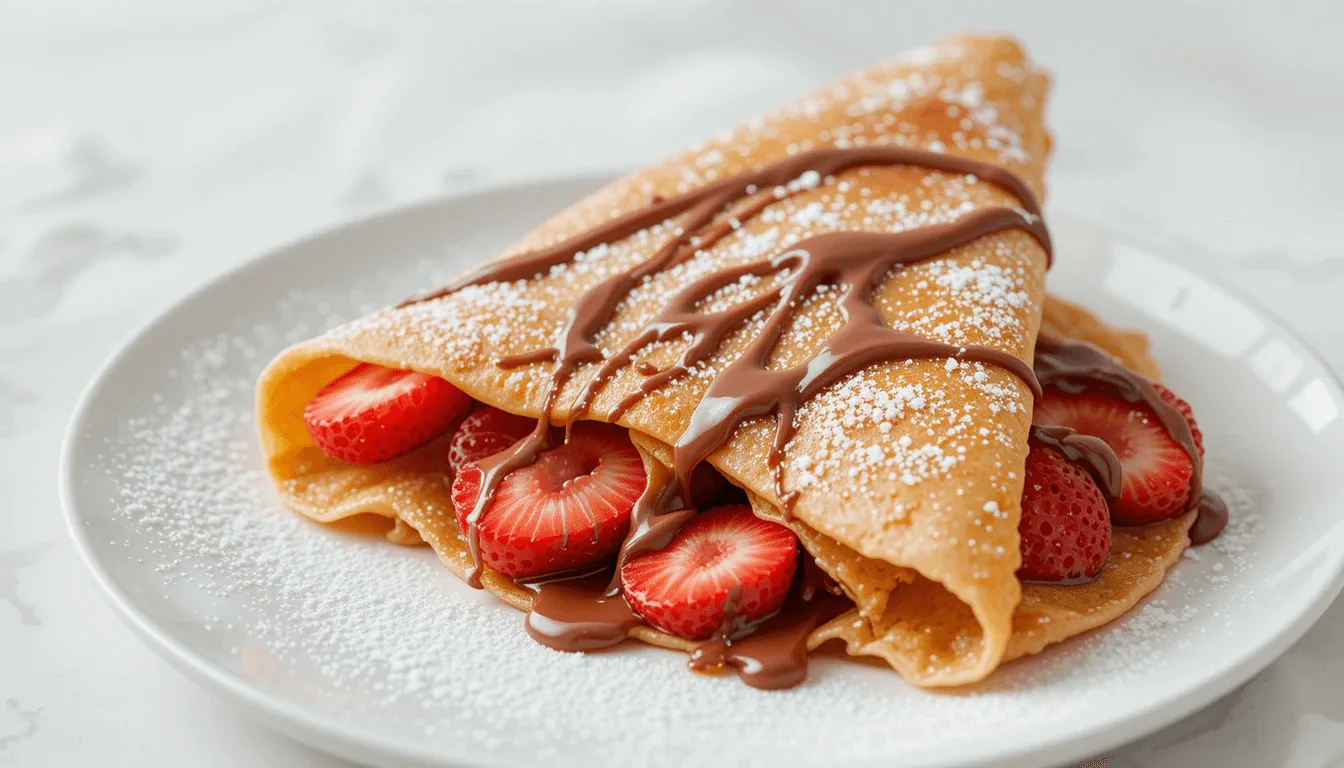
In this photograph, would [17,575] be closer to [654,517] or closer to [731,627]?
[654,517]

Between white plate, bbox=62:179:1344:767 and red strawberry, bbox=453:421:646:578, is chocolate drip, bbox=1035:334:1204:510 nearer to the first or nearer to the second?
white plate, bbox=62:179:1344:767

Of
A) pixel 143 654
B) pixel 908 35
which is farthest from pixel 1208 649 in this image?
pixel 908 35

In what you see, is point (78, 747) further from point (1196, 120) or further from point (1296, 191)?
point (1196, 120)

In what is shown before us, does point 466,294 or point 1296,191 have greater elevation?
point 466,294

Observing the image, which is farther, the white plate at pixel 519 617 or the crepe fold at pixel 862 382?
the crepe fold at pixel 862 382

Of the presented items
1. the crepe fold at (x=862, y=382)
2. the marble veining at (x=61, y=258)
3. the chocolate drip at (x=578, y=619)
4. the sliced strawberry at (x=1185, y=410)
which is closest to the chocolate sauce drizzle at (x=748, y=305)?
the crepe fold at (x=862, y=382)

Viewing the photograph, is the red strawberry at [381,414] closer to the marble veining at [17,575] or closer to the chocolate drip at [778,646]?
the marble veining at [17,575]
